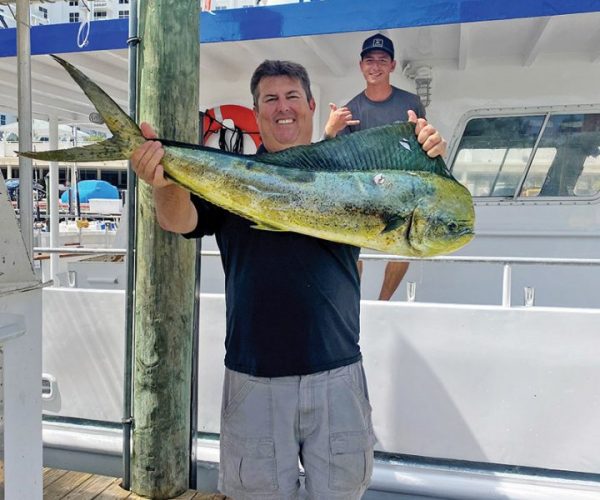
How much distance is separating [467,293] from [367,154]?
10.7 feet

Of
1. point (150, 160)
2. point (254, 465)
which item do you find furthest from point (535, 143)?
point (150, 160)

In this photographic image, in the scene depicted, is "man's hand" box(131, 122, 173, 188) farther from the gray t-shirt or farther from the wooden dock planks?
the gray t-shirt

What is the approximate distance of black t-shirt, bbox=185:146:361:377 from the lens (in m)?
1.84

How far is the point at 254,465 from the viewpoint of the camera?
187 cm

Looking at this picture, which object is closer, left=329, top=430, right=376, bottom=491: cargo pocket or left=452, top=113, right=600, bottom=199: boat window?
left=329, top=430, right=376, bottom=491: cargo pocket

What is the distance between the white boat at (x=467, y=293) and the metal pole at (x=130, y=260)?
78 cm

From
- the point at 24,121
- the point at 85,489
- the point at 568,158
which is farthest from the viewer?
the point at 568,158

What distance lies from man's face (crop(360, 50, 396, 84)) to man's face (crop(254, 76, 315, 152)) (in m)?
2.12

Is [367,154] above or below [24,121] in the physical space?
below

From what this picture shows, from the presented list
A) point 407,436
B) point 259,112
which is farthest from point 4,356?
point 407,436

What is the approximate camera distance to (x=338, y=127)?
2029 millimetres

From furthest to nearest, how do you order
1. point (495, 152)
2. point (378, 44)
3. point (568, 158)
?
point (495, 152)
point (568, 158)
point (378, 44)

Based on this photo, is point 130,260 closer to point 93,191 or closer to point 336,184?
point 336,184

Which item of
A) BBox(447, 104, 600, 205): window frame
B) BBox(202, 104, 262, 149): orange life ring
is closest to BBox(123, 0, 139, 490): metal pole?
BBox(202, 104, 262, 149): orange life ring
